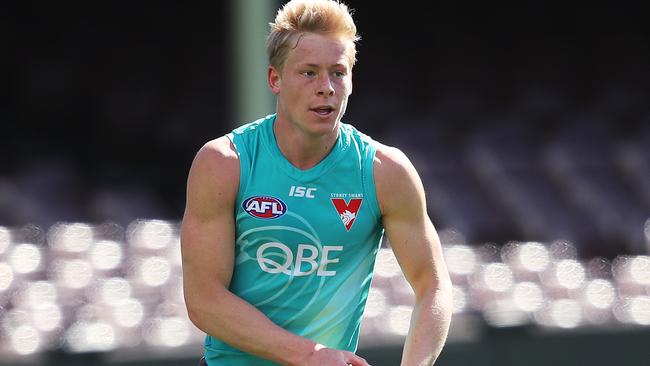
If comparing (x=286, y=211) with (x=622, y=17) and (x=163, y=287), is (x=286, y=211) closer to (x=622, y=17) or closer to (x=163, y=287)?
(x=163, y=287)

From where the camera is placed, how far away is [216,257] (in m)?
3.21

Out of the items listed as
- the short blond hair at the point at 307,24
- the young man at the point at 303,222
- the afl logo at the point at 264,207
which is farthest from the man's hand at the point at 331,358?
the short blond hair at the point at 307,24

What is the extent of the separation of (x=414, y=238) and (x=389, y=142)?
6.59 m

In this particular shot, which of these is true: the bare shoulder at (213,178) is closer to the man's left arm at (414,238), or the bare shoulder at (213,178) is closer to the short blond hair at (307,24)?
the short blond hair at (307,24)

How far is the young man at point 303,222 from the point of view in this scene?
319 cm

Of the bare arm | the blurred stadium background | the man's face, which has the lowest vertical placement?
the bare arm

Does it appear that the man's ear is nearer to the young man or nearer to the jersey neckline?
the young man

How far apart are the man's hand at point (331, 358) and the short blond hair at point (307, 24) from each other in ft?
2.44

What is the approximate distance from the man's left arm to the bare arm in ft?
1.28

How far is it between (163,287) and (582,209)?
3.56 m

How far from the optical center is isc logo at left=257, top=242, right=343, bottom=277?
10.8ft

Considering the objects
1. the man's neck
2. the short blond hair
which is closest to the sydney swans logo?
the man's neck

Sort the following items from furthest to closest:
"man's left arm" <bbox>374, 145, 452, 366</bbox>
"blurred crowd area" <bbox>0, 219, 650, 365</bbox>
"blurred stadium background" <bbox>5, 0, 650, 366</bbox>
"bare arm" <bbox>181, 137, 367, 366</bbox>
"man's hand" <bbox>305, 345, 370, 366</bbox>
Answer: "blurred stadium background" <bbox>5, 0, 650, 366</bbox> → "blurred crowd area" <bbox>0, 219, 650, 365</bbox> → "man's left arm" <bbox>374, 145, 452, 366</bbox> → "bare arm" <bbox>181, 137, 367, 366</bbox> → "man's hand" <bbox>305, 345, 370, 366</bbox>

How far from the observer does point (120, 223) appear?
8688mm
